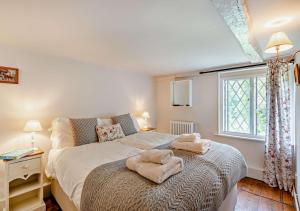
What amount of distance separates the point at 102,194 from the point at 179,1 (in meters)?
1.54

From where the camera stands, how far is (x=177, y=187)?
1.15 m

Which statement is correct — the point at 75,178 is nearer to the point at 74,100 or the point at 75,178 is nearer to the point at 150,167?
the point at 150,167

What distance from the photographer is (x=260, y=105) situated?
297cm

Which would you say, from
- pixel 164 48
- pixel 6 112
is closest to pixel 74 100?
pixel 6 112

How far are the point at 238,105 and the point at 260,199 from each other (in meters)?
1.65

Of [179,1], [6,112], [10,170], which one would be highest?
[179,1]

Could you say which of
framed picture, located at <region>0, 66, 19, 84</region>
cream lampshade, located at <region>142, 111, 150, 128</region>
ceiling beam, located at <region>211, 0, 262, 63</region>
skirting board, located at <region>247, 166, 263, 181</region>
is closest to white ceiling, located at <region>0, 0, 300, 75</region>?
ceiling beam, located at <region>211, 0, 262, 63</region>

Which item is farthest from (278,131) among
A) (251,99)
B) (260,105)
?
(251,99)

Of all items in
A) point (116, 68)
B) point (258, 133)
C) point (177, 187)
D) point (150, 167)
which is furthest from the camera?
point (116, 68)

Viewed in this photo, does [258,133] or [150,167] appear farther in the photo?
[258,133]

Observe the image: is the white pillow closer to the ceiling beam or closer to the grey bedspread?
the grey bedspread

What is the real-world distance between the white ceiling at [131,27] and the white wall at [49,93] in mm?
221

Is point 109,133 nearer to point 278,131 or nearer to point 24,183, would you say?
point 24,183

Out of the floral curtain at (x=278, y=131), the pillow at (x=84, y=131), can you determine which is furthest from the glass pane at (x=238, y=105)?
the pillow at (x=84, y=131)
